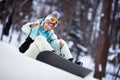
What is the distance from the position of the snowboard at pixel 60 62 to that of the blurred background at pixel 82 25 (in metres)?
3.25

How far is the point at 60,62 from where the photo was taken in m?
2.87

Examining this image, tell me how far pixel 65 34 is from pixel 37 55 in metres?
8.18

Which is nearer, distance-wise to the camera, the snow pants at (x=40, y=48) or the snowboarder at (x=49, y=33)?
the snow pants at (x=40, y=48)

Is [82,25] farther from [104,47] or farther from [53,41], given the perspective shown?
[53,41]

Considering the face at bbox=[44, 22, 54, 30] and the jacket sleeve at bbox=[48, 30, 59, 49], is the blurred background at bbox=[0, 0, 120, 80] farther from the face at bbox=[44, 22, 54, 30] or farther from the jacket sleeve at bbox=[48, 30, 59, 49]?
the face at bbox=[44, 22, 54, 30]

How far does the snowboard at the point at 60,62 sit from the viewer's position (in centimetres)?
283

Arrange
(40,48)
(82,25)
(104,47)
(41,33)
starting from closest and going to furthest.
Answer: (40,48), (41,33), (104,47), (82,25)

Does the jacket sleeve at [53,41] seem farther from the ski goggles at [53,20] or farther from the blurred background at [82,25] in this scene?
the blurred background at [82,25]

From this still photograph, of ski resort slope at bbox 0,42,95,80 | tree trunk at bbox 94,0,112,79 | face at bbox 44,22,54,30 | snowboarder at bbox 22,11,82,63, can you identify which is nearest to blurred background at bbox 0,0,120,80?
tree trunk at bbox 94,0,112,79

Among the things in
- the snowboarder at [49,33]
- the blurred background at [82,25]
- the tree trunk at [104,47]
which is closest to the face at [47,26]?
the snowboarder at [49,33]

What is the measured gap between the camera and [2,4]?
981 centimetres

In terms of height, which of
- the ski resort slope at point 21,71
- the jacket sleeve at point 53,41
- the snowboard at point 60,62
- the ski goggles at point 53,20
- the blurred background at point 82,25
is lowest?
the blurred background at point 82,25

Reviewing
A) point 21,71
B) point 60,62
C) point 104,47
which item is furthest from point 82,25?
point 21,71

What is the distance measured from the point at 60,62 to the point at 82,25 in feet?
34.7
